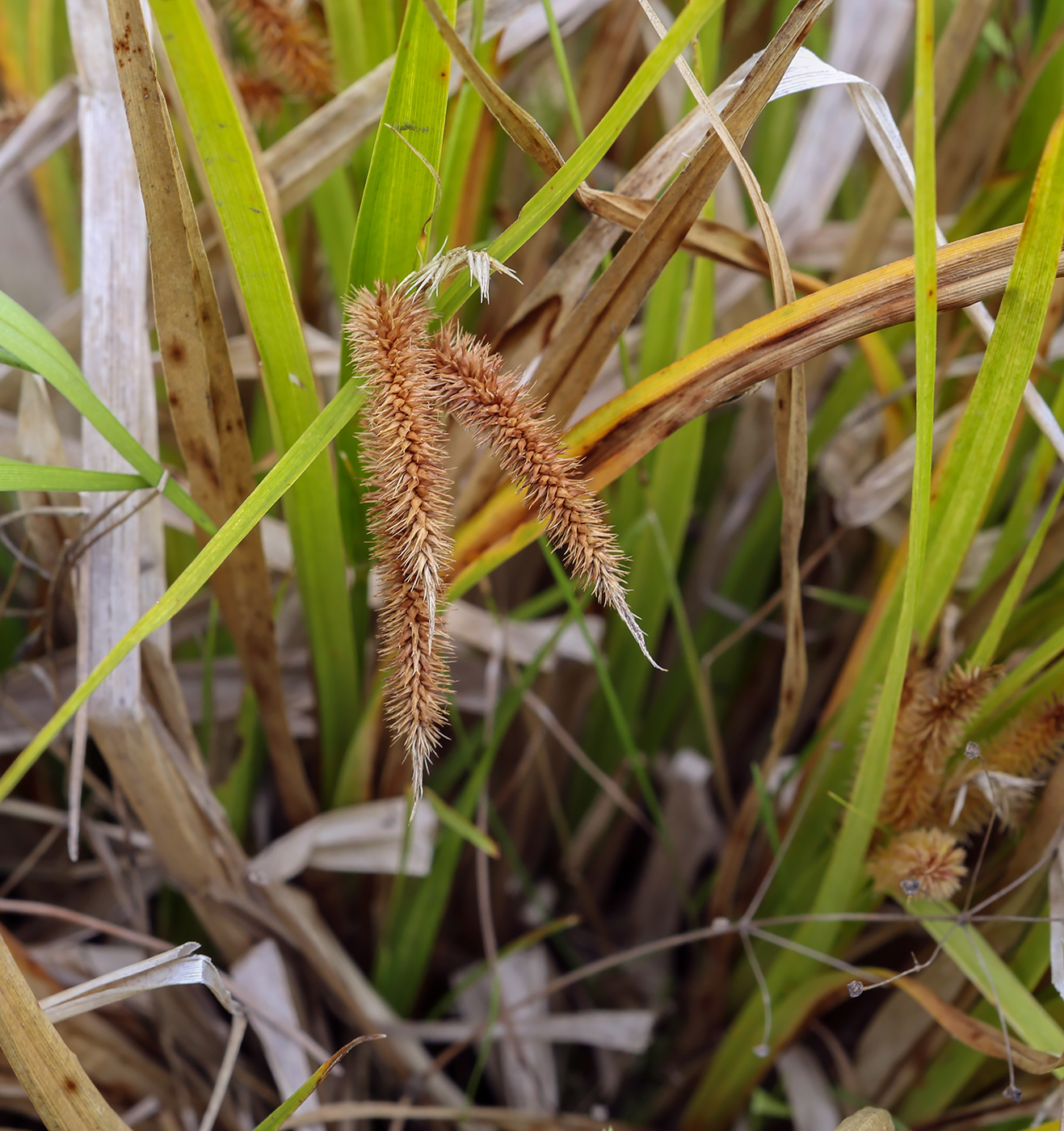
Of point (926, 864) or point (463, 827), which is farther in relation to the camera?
point (463, 827)

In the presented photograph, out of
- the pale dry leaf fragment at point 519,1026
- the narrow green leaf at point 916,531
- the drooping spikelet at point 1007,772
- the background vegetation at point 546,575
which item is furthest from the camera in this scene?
the pale dry leaf fragment at point 519,1026

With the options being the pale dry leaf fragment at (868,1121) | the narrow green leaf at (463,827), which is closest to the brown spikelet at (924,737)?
the pale dry leaf fragment at (868,1121)

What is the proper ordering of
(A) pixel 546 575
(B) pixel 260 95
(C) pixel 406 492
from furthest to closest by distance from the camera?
(A) pixel 546 575 → (B) pixel 260 95 → (C) pixel 406 492

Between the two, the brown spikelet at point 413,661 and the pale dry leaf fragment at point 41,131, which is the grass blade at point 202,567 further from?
the pale dry leaf fragment at point 41,131

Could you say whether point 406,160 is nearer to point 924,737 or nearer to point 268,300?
point 268,300

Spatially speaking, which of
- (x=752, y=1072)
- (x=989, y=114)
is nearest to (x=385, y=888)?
(x=752, y=1072)

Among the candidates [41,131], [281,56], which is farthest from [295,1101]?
[41,131]
